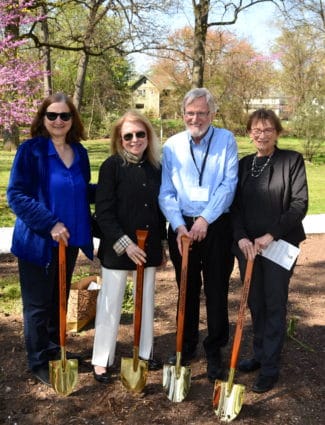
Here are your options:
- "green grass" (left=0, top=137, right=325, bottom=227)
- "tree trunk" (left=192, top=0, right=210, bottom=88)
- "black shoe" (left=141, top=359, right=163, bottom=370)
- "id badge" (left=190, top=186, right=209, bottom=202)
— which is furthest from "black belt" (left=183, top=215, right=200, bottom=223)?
"tree trunk" (left=192, top=0, right=210, bottom=88)

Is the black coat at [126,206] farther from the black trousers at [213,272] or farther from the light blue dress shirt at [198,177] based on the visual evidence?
the black trousers at [213,272]

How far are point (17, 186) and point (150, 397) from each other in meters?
1.61

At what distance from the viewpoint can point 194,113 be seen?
3178 mm

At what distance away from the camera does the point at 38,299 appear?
125 inches

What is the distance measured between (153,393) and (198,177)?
147 centimetres

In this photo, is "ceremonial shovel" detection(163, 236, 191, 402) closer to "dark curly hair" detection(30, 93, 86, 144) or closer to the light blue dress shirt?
the light blue dress shirt

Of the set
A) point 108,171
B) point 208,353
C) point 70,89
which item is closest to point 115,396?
point 208,353

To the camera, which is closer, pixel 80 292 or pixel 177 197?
pixel 177 197

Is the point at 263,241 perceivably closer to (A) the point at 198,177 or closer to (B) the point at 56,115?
(A) the point at 198,177

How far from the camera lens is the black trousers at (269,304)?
3.18 metres

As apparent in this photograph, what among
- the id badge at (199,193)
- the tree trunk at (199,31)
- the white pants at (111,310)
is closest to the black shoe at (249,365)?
the white pants at (111,310)

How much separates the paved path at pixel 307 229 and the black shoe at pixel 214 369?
369 cm

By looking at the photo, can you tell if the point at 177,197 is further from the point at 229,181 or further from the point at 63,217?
the point at 63,217

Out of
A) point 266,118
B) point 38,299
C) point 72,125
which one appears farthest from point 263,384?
point 72,125
